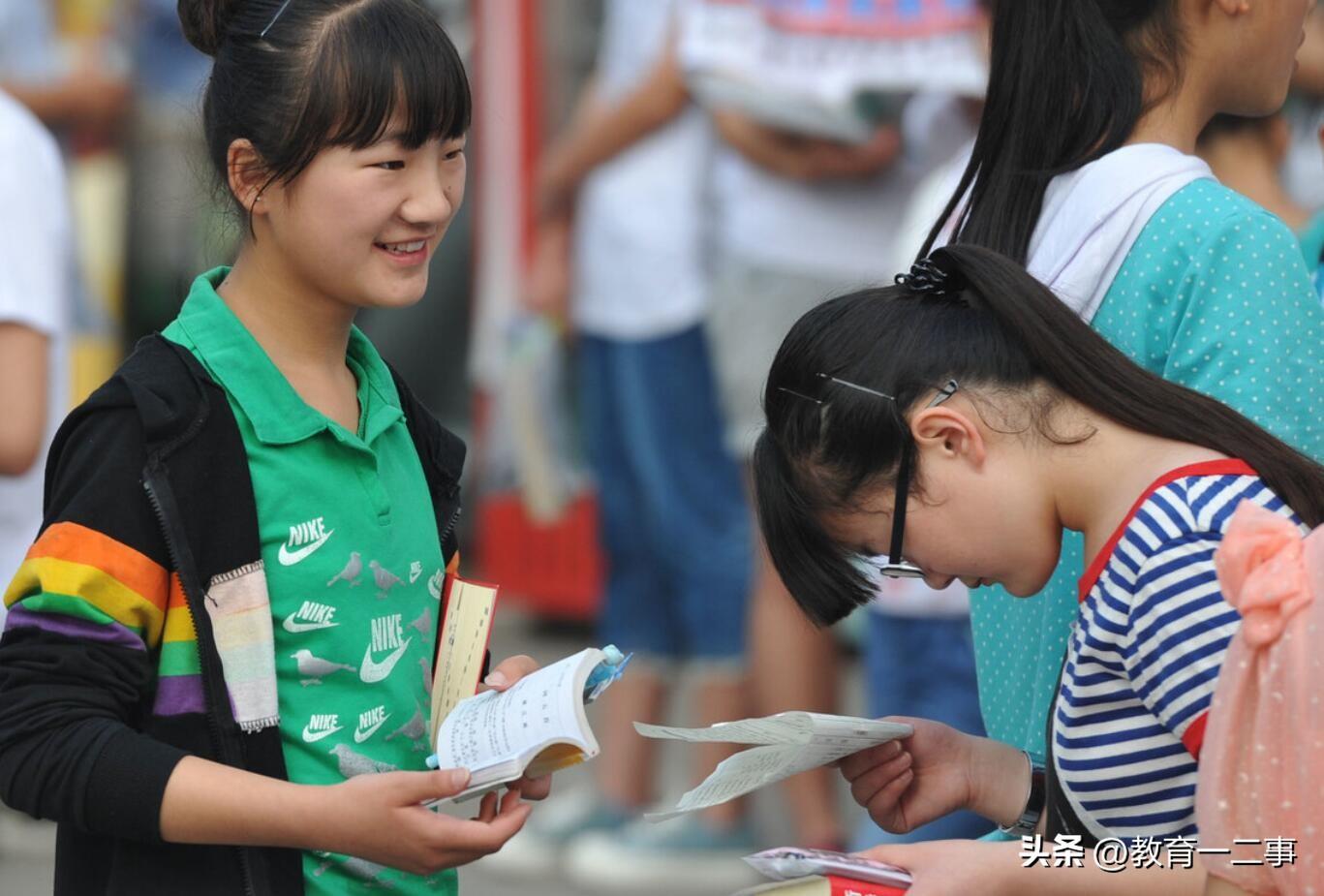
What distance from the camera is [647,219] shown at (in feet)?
15.1

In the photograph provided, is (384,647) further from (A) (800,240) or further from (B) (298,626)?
(A) (800,240)

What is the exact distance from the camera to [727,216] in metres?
4.39

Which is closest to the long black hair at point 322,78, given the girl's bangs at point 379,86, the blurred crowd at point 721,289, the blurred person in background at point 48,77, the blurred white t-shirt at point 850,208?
the girl's bangs at point 379,86

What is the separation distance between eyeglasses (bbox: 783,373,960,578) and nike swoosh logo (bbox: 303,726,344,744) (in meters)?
0.59

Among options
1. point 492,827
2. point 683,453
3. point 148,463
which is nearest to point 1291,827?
point 492,827

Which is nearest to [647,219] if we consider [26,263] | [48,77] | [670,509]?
[670,509]

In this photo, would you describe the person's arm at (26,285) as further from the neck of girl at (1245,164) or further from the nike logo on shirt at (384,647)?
the neck of girl at (1245,164)

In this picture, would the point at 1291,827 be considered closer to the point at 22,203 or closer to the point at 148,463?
the point at 148,463

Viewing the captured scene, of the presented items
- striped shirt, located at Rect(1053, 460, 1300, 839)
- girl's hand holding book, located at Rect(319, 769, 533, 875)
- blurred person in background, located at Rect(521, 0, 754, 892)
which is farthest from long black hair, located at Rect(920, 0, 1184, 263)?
blurred person in background, located at Rect(521, 0, 754, 892)

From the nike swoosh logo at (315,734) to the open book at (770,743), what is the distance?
32cm

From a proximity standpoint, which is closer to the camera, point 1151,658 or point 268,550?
point 1151,658

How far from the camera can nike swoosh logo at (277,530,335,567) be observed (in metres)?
1.92

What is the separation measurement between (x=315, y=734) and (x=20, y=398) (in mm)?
1288

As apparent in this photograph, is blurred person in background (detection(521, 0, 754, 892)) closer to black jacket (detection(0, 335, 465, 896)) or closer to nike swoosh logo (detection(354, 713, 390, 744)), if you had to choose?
nike swoosh logo (detection(354, 713, 390, 744))
